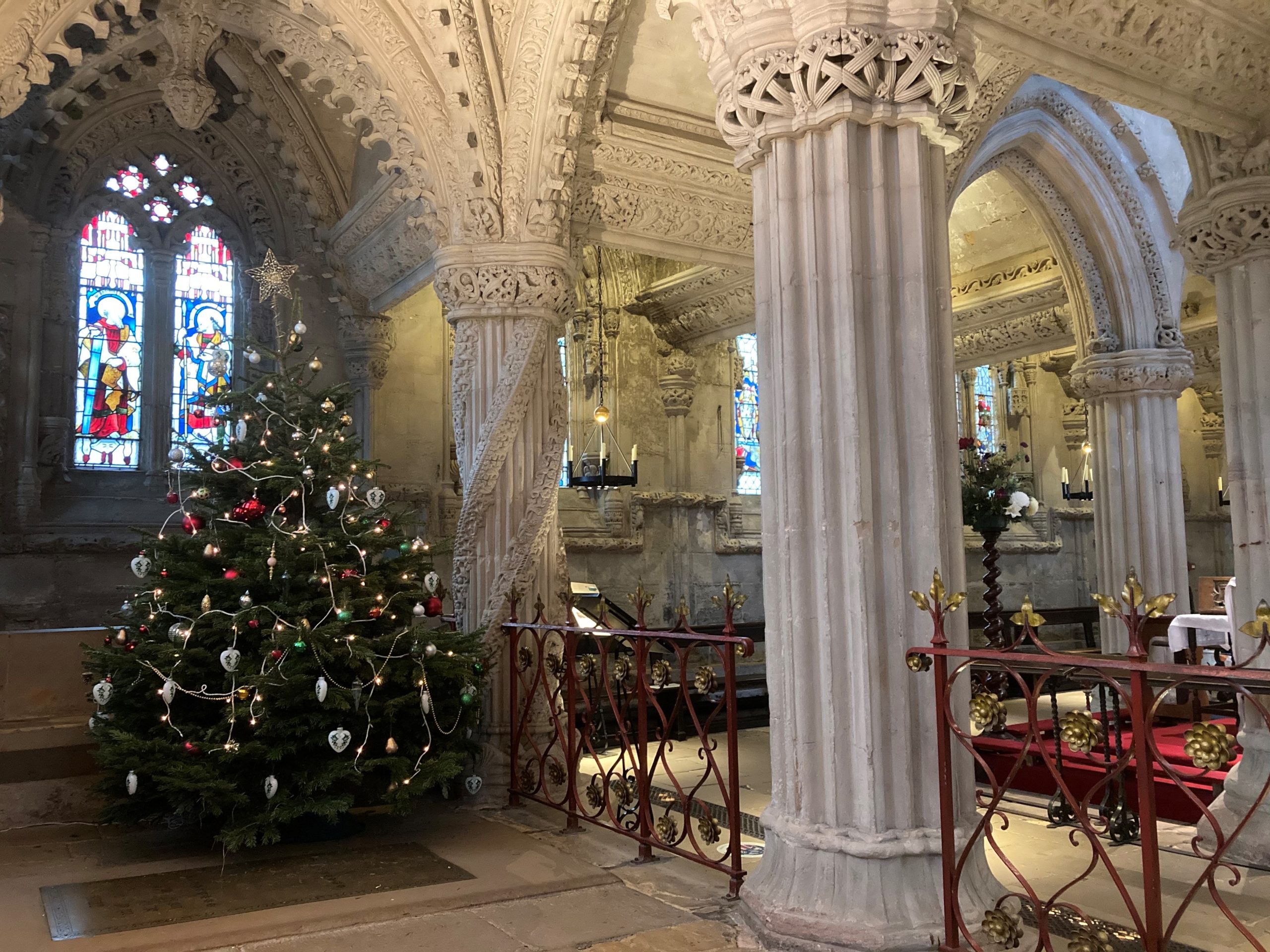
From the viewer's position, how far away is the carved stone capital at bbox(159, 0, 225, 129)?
7754 mm

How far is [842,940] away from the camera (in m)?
3.18

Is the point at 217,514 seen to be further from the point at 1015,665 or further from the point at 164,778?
the point at 1015,665

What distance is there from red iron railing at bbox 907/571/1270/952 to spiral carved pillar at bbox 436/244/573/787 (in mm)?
2642

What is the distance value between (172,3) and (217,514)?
427cm

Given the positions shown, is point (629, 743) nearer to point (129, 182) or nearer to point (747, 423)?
point (129, 182)

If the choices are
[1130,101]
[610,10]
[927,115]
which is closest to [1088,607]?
[1130,101]

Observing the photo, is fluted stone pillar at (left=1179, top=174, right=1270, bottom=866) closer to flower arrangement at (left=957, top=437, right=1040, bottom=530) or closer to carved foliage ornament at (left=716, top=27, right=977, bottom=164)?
carved foliage ornament at (left=716, top=27, right=977, bottom=164)

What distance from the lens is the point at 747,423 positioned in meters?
13.1

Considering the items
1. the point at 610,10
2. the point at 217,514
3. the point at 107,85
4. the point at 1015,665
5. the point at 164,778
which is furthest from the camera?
the point at 107,85

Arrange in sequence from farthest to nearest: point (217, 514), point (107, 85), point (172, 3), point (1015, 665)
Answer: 1. point (107, 85)
2. point (172, 3)
3. point (217, 514)
4. point (1015, 665)

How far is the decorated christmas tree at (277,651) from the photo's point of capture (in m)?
4.65

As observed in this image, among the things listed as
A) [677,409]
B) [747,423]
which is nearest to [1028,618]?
[677,409]

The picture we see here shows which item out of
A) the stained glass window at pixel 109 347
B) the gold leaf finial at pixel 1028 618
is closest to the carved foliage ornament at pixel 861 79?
the gold leaf finial at pixel 1028 618

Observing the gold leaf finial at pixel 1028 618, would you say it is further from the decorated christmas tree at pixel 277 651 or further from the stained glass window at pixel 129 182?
the stained glass window at pixel 129 182
